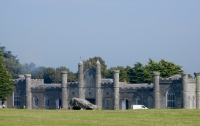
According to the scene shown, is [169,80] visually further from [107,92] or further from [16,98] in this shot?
[16,98]

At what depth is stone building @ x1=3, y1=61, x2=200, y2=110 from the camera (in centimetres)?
8300

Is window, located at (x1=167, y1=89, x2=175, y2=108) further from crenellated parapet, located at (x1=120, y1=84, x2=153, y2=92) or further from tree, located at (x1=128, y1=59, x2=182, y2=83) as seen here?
tree, located at (x1=128, y1=59, x2=182, y2=83)

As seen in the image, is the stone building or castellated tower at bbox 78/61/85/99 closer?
the stone building

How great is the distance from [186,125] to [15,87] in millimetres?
62937

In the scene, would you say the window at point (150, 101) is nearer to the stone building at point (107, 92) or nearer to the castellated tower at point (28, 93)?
the stone building at point (107, 92)

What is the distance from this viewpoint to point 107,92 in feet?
290

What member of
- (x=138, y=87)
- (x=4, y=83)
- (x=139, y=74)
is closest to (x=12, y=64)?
(x=139, y=74)

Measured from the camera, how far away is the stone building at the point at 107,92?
8300 centimetres

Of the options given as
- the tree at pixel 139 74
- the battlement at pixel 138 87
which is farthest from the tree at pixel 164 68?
the battlement at pixel 138 87

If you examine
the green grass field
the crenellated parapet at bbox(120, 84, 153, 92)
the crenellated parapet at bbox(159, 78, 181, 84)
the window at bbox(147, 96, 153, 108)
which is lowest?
the green grass field

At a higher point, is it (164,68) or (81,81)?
(164,68)

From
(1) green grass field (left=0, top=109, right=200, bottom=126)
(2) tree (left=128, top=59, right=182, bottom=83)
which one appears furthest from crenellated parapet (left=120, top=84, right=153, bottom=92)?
(1) green grass field (left=0, top=109, right=200, bottom=126)

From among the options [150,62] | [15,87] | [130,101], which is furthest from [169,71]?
[15,87]

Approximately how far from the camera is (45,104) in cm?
9312
